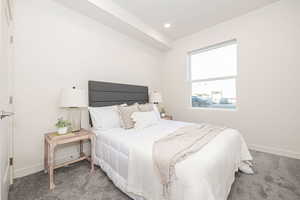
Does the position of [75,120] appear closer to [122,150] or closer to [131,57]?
[122,150]

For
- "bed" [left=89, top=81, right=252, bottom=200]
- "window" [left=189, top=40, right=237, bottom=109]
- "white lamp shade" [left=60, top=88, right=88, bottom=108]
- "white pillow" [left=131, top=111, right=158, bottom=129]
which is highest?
"window" [left=189, top=40, right=237, bottom=109]

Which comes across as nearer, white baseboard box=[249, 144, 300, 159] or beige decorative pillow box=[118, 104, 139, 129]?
beige decorative pillow box=[118, 104, 139, 129]

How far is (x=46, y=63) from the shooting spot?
2.04 m

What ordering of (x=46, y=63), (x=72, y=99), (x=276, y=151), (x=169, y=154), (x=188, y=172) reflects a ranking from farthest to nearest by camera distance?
(x=276, y=151) → (x=46, y=63) → (x=72, y=99) → (x=169, y=154) → (x=188, y=172)

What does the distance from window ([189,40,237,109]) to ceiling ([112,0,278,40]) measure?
2.04 feet

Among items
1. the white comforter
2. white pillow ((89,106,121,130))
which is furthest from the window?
white pillow ((89,106,121,130))

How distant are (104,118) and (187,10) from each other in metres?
2.66

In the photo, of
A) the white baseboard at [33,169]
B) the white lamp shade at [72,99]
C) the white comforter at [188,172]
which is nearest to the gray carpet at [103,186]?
the white baseboard at [33,169]

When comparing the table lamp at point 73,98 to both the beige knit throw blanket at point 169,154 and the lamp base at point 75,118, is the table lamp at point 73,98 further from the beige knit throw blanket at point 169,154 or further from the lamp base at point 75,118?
the beige knit throw blanket at point 169,154

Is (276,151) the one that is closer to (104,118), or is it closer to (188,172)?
(188,172)

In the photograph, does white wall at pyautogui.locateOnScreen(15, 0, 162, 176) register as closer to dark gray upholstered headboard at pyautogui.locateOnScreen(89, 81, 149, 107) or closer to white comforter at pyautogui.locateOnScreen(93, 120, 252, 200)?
dark gray upholstered headboard at pyautogui.locateOnScreen(89, 81, 149, 107)

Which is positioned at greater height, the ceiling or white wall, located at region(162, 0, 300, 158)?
the ceiling

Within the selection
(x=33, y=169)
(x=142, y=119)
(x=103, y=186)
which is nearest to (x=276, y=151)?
(x=142, y=119)

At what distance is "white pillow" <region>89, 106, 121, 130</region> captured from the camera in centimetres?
219
